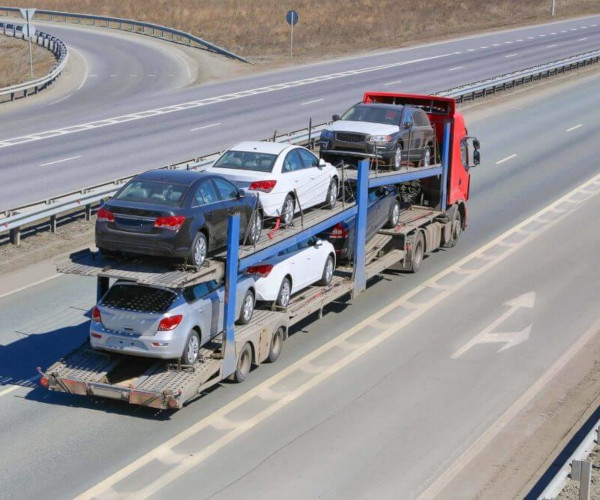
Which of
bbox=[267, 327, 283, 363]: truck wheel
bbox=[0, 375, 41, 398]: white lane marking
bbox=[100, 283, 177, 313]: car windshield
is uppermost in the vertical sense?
bbox=[100, 283, 177, 313]: car windshield

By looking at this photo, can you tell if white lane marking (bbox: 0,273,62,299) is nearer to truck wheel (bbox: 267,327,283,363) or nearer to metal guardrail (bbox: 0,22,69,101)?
truck wheel (bbox: 267,327,283,363)

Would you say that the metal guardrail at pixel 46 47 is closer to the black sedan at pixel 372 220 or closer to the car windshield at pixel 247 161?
the black sedan at pixel 372 220

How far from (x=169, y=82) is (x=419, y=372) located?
1386 inches

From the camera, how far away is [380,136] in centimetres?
2278

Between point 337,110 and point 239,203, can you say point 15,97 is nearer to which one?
point 337,110

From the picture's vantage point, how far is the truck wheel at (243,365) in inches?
642

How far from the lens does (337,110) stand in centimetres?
4250

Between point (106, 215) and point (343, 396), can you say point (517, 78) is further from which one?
point (106, 215)

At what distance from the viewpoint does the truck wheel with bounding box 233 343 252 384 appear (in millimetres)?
16312

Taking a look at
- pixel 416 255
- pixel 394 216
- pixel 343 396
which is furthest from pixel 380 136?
pixel 343 396

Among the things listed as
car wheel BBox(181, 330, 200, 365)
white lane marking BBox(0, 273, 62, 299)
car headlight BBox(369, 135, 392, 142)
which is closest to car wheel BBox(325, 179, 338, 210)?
car headlight BBox(369, 135, 392, 142)

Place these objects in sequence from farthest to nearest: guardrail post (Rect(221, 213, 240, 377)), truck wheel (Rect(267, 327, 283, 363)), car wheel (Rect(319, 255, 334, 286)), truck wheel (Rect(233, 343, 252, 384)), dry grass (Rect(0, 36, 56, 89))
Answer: dry grass (Rect(0, 36, 56, 89)) → car wheel (Rect(319, 255, 334, 286)) → truck wheel (Rect(267, 327, 283, 363)) → truck wheel (Rect(233, 343, 252, 384)) → guardrail post (Rect(221, 213, 240, 377))

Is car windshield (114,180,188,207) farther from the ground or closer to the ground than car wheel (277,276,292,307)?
farther from the ground

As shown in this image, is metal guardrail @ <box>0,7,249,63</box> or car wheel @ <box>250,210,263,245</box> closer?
car wheel @ <box>250,210,263,245</box>
